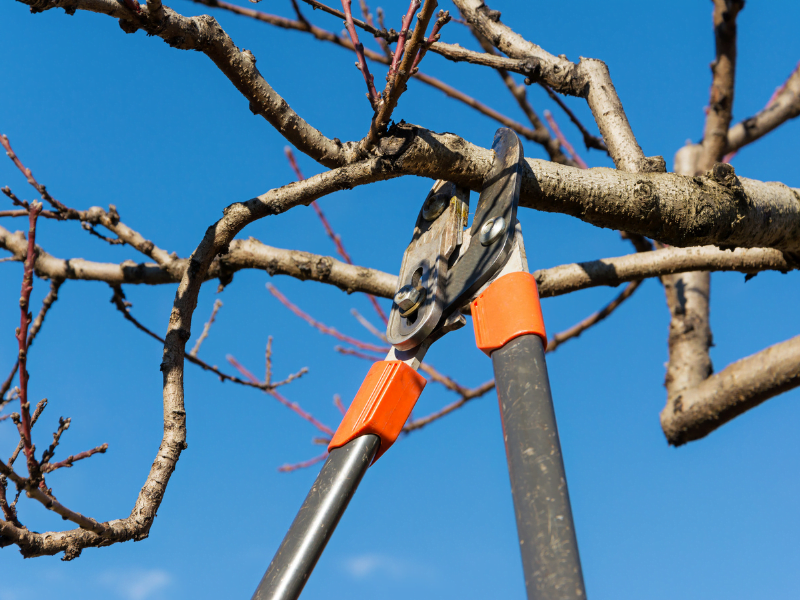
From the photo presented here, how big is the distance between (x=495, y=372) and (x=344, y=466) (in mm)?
350

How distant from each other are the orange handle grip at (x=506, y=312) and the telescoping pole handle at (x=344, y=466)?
20 centimetres

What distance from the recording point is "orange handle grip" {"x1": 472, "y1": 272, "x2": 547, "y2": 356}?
1.22 metres

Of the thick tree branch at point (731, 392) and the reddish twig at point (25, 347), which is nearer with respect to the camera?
the reddish twig at point (25, 347)

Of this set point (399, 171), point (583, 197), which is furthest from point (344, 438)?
point (583, 197)

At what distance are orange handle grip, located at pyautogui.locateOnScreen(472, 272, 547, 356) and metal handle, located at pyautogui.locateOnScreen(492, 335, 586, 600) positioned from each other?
2 cm

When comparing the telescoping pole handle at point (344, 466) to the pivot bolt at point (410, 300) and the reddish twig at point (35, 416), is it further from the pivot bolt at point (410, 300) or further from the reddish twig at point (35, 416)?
the reddish twig at point (35, 416)

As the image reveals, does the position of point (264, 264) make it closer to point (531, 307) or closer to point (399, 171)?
point (399, 171)

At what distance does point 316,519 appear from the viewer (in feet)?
3.83

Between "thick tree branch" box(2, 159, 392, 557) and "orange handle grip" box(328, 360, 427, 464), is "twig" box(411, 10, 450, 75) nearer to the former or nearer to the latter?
"thick tree branch" box(2, 159, 392, 557)

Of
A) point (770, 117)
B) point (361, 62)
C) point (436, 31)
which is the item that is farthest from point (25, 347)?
point (770, 117)

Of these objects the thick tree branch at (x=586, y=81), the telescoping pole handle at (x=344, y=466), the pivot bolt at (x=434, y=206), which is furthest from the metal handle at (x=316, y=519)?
the thick tree branch at (x=586, y=81)

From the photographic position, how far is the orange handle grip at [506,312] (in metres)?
1.22

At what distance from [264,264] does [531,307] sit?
4.17 feet

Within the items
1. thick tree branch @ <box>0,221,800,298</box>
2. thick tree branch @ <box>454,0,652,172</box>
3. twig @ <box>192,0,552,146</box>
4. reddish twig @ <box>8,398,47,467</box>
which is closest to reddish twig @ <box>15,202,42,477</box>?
reddish twig @ <box>8,398,47,467</box>
